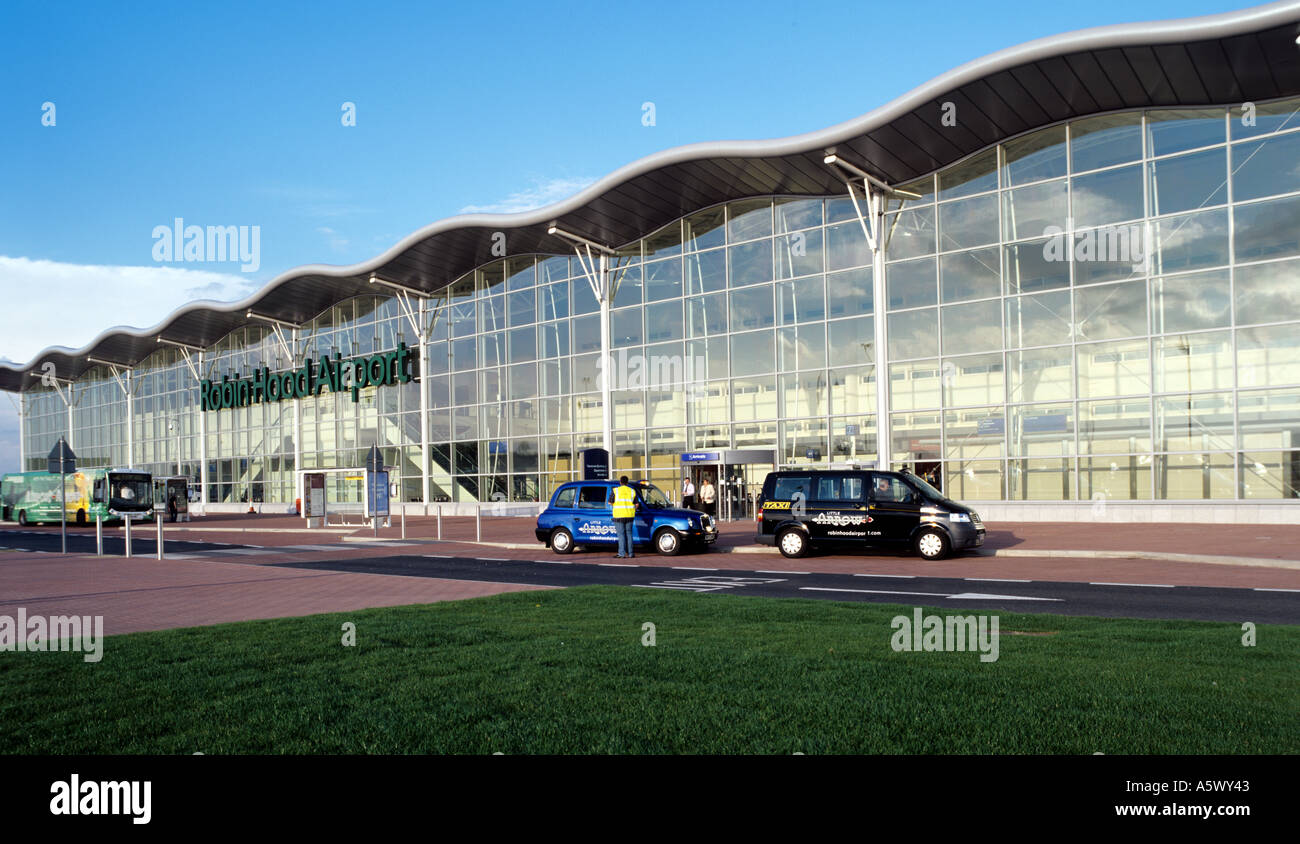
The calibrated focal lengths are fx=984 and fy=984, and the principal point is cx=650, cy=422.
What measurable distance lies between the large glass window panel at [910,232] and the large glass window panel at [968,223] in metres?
0.37

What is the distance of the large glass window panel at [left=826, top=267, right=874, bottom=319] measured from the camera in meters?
33.2

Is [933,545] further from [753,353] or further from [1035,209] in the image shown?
[753,353]

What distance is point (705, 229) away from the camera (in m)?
38.2

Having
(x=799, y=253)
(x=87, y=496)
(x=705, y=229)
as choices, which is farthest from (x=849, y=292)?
(x=87, y=496)

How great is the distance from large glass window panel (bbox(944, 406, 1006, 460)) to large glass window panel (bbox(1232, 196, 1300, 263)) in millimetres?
7851

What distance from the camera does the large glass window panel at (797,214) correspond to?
34.8 metres

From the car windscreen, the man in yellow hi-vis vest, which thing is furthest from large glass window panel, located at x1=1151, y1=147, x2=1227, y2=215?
the man in yellow hi-vis vest

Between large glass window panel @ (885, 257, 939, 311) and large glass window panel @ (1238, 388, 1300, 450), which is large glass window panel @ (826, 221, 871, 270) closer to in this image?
large glass window panel @ (885, 257, 939, 311)

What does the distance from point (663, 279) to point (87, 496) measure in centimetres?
2893

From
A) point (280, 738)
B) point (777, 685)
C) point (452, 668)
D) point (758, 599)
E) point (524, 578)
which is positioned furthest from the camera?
point (524, 578)

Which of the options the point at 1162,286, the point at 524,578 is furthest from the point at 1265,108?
the point at 524,578
